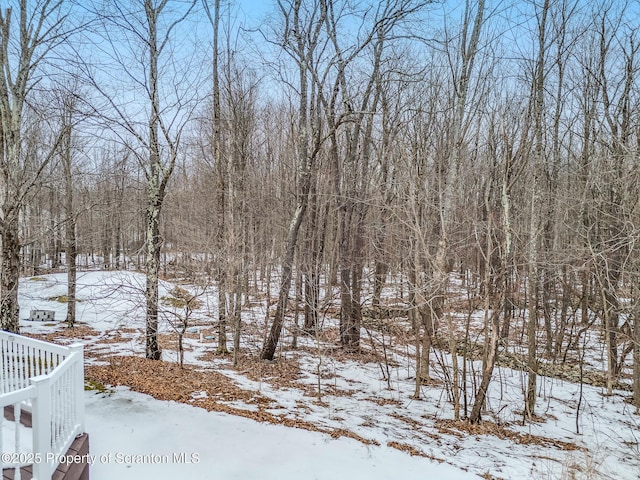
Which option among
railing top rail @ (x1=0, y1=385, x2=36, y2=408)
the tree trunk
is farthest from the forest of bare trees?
railing top rail @ (x1=0, y1=385, x2=36, y2=408)

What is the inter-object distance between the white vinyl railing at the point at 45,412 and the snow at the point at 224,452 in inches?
26.8

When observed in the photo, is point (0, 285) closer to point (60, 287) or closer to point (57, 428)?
point (57, 428)

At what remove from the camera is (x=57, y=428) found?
11.1ft

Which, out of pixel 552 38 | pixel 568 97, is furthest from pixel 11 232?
pixel 568 97

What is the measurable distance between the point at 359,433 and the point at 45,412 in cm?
374

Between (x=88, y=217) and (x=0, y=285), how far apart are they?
19.6 metres

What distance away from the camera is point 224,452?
4477 millimetres

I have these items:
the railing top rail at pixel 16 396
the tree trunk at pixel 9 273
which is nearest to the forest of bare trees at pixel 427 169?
the tree trunk at pixel 9 273

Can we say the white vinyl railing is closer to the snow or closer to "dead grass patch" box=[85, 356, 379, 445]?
the snow

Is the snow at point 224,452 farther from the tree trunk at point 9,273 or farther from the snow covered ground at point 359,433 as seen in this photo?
the tree trunk at point 9,273

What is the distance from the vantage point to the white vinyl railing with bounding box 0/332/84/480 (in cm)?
282

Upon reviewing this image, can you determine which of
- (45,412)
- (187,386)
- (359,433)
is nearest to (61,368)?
(45,412)

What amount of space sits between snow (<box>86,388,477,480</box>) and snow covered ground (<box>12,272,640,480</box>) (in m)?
0.01

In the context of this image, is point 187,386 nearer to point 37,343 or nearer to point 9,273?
point 37,343
